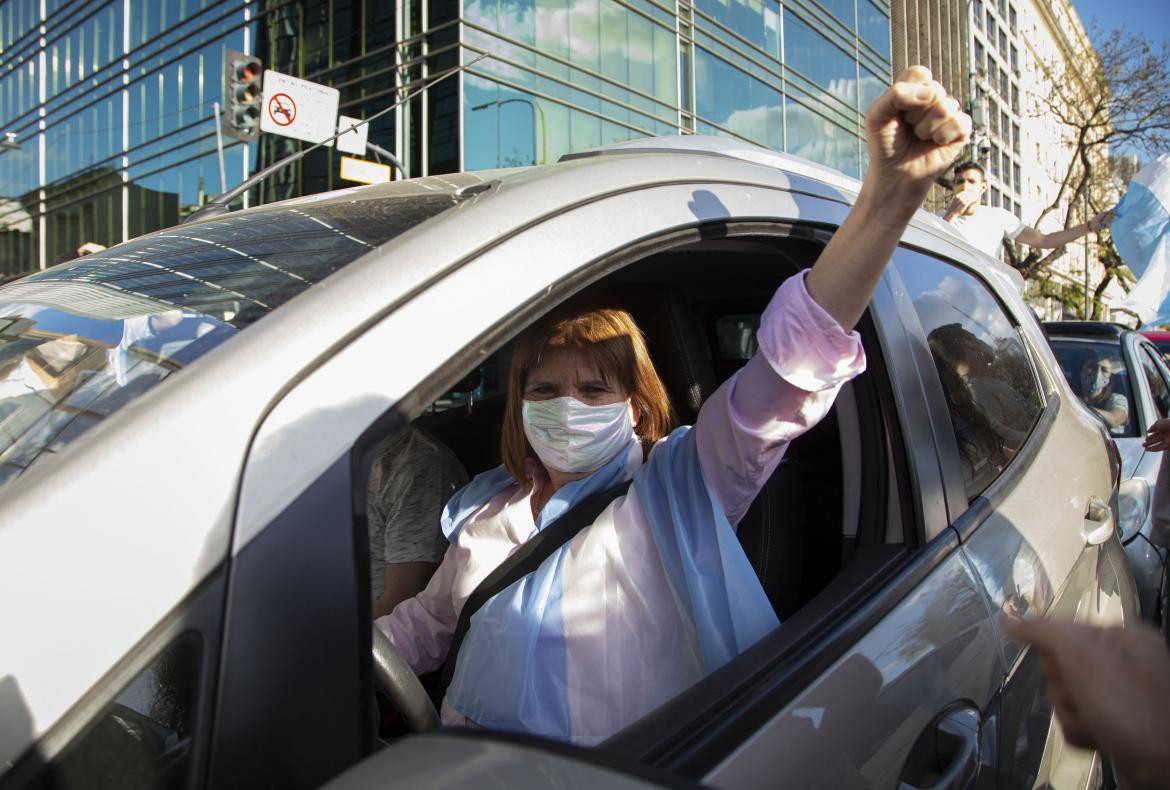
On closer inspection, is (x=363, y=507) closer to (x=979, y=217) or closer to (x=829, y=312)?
(x=829, y=312)

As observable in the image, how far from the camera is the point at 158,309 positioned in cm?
107

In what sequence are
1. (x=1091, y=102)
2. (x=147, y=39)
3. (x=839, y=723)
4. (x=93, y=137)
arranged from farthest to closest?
(x=93, y=137) < (x=147, y=39) < (x=1091, y=102) < (x=839, y=723)

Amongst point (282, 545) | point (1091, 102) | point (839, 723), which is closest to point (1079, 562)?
point (839, 723)

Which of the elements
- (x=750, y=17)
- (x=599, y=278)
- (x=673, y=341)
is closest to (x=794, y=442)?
(x=673, y=341)

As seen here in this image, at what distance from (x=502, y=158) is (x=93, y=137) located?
16.0m

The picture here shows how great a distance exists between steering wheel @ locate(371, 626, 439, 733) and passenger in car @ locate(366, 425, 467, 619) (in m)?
1.00

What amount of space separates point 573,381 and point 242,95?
5844 millimetres

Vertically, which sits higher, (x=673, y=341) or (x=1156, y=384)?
(x=673, y=341)

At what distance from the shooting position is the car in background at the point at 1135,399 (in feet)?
11.9

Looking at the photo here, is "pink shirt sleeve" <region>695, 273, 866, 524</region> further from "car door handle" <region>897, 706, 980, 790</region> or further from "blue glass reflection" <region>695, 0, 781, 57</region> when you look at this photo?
"blue glass reflection" <region>695, 0, 781, 57</region>

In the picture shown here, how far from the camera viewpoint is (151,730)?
0.74 m

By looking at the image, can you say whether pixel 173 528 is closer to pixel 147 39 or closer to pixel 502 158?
pixel 502 158

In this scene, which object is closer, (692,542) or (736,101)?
(692,542)

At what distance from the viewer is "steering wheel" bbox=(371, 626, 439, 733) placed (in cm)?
116
